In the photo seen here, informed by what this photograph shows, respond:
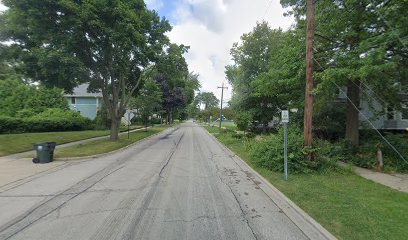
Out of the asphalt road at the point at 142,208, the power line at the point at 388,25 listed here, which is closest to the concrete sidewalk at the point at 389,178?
the asphalt road at the point at 142,208

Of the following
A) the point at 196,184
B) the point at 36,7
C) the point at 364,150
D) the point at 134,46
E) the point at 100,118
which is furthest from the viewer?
the point at 100,118

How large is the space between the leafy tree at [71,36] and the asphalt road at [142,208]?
964cm

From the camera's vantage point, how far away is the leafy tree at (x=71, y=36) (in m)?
16.7

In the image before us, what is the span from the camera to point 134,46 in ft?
64.3

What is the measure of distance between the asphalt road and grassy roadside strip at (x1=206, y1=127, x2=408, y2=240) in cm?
74

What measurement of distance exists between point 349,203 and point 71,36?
1753 cm

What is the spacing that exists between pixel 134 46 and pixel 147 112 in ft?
73.5

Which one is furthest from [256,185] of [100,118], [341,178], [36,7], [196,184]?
[100,118]

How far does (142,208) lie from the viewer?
635 centimetres

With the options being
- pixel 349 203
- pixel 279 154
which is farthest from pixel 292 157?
pixel 349 203

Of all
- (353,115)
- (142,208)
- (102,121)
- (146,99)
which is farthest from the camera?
(102,121)

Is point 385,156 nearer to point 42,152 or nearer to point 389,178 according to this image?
point 389,178

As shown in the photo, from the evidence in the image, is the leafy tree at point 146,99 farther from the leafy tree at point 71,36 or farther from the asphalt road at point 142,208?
the asphalt road at point 142,208

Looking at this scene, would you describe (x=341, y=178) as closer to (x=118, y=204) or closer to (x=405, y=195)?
(x=405, y=195)
